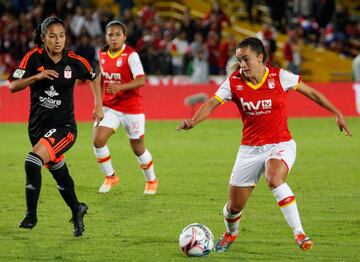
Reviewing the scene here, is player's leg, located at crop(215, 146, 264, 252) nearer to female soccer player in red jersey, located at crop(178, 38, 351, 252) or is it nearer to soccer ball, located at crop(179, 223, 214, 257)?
female soccer player in red jersey, located at crop(178, 38, 351, 252)

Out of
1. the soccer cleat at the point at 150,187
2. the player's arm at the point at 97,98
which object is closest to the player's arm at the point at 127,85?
the soccer cleat at the point at 150,187

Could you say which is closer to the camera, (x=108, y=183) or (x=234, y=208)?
(x=234, y=208)

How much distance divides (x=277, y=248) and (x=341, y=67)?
79.0ft

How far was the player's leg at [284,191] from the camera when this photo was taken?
9.02 metres

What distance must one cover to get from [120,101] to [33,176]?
4.10 m

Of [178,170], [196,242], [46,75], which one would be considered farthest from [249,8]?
[196,242]

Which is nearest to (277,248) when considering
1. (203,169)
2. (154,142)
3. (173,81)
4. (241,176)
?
(241,176)

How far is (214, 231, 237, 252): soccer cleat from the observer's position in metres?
9.50

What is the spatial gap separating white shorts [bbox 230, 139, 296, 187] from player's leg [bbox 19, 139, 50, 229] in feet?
6.69

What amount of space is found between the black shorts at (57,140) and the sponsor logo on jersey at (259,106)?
205 centimetres

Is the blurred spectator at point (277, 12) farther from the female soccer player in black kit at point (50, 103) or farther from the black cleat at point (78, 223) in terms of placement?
the black cleat at point (78, 223)

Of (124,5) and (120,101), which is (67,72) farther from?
(124,5)

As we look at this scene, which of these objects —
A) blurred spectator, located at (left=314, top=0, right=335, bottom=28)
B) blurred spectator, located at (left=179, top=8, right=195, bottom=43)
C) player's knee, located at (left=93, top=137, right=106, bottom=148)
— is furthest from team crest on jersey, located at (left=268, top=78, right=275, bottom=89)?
blurred spectator, located at (left=314, top=0, right=335, bottom=28)

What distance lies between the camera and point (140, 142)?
45.5 ft
